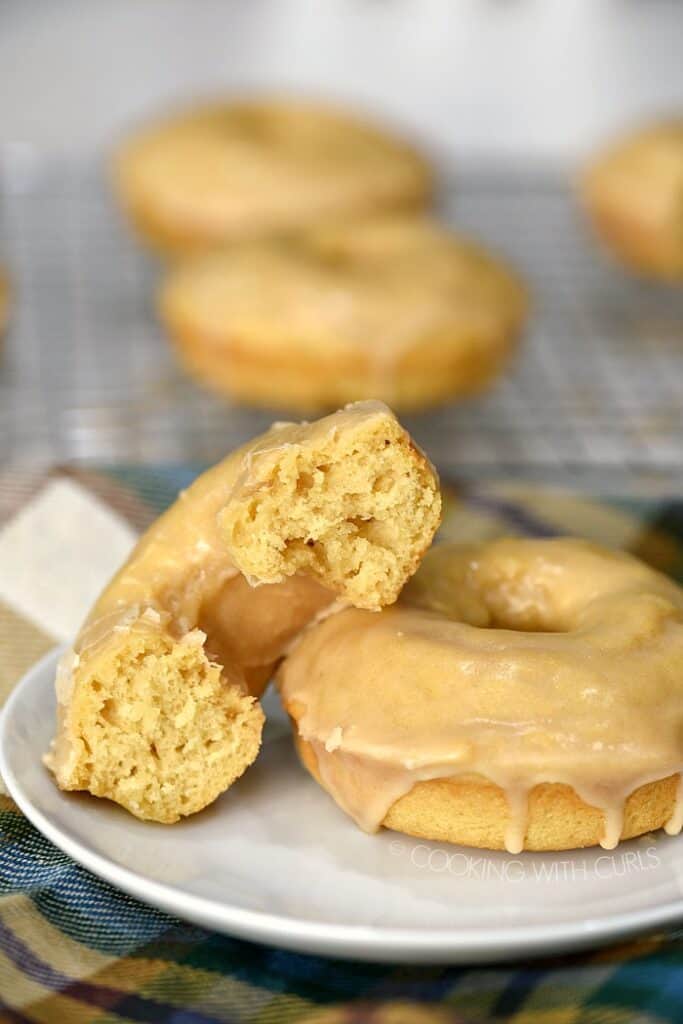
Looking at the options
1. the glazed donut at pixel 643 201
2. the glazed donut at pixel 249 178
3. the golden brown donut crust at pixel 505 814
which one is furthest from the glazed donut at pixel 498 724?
the glazed donut at pixel 643 201

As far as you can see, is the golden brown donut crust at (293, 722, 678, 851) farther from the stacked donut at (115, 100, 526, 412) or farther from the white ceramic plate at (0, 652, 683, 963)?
the stacked donut at (115, 100, 526, 412)

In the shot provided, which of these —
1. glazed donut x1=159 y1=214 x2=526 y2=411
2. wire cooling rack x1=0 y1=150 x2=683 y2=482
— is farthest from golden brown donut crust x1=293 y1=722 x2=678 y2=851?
glazed donut x1=159 y1=214 x2=526 y2=411

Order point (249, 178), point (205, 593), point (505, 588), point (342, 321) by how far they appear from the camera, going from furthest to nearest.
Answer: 1. point (249, 178)
2. point (342, 321)
3. point (505, 588)
4. point (205, 593)

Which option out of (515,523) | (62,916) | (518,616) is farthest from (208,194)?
(62,916)

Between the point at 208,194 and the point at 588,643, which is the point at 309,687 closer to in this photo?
the point at 588,643

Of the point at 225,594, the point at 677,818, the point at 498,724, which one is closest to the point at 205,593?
the point at 225,594

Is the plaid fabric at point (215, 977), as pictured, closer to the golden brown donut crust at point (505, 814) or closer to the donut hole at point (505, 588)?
the golden brown donut crust at point (505, 814)

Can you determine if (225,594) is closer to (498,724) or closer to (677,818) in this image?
(498,724)
